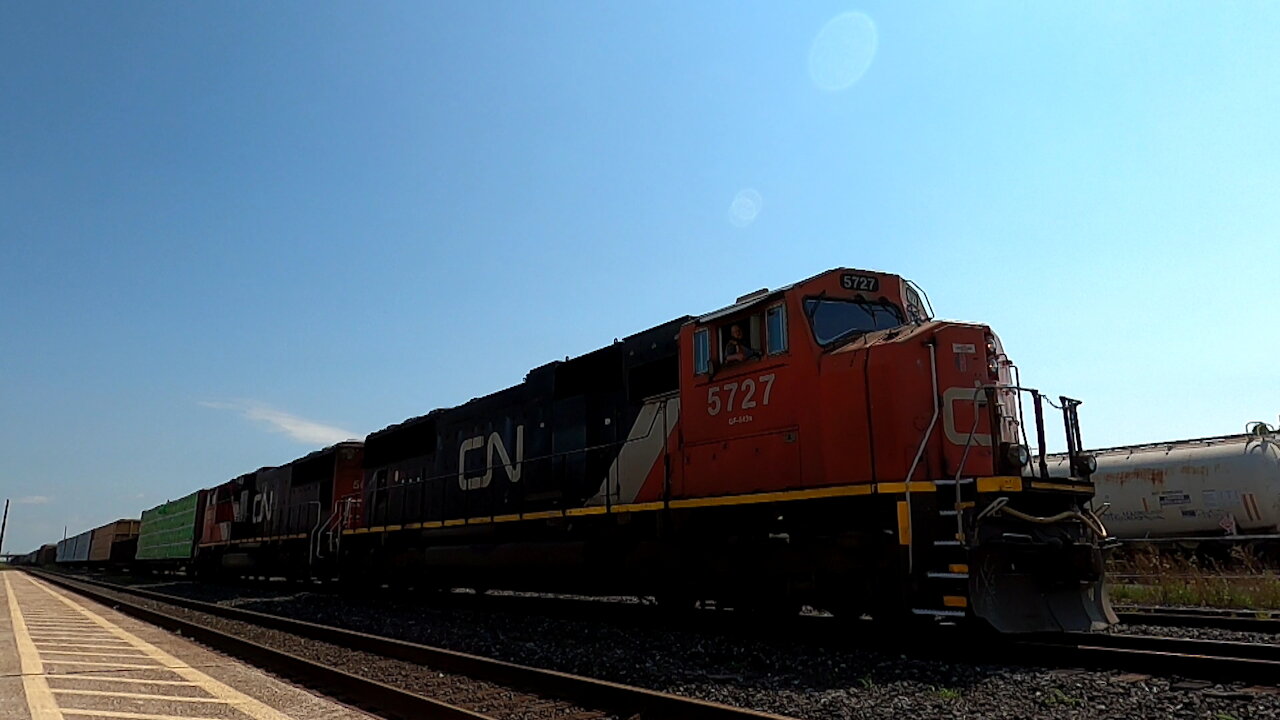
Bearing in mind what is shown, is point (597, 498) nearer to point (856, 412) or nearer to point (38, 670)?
point (856, 412)

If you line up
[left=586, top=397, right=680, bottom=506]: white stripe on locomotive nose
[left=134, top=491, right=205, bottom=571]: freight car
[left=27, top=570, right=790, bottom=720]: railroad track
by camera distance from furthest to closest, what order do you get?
[left=134, top=491, right=205, bottom=571]: freight car → [left=586, top=397, right=680, bottom=506]: white stripe on locomotive nose → [left=27, top=570, right=790, bottom=720]: railroad track

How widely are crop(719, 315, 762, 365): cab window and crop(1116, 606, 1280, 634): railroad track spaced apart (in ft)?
17.3

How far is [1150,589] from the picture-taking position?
12.2 m

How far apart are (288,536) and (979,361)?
18.2 m

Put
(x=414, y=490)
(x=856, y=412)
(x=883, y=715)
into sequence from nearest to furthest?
1. (x=883, y=715)
2. (x=856, y=412)
3. (x=414, y=490)

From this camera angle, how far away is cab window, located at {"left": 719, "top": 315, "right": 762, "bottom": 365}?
336 inches

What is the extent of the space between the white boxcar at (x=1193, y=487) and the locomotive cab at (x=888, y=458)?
9.57 metres

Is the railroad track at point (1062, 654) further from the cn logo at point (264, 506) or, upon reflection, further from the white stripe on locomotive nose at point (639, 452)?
the cn logo at point (264, 506)

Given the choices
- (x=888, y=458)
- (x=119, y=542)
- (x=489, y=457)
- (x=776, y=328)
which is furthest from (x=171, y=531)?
(x=888, y=458)

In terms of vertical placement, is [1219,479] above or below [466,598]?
above

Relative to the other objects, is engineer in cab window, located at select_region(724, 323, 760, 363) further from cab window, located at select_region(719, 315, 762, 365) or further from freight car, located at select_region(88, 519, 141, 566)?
freight car, located at select_region(88, 519, 141, 566)

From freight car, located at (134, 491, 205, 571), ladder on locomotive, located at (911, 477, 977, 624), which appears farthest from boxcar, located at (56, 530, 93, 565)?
ladder on locomotive, located at (911, 477, 977, 624)

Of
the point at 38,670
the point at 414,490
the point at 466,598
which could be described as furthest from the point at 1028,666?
the point at 414,490

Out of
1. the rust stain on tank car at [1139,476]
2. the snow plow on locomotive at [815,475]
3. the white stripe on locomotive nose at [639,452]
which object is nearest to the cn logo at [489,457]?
the snow plow on locomotive at [815,475]
